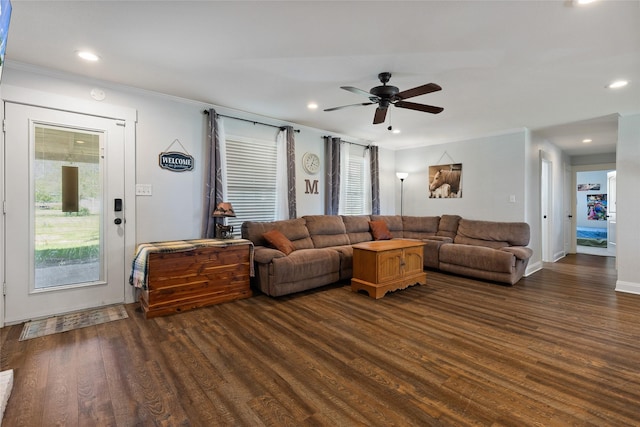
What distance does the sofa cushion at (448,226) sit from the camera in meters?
5.72

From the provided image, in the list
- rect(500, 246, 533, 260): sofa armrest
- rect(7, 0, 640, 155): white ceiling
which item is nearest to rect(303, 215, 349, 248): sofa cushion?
rect(7, 0, 640, 155): white ceiling

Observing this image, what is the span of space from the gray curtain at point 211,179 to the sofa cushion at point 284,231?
19.3 inches

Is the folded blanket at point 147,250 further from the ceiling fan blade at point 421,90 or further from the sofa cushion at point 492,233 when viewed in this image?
the sofa cushion at point 492,233

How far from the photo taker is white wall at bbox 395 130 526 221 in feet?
16.9

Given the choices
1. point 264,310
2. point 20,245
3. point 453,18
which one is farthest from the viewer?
point 264,310

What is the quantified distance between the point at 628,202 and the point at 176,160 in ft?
20.4

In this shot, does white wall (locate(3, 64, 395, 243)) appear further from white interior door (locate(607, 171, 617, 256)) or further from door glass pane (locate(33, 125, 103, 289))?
white interior door (locate(607, 171, 617, 256))

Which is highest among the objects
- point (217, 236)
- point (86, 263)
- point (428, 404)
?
point (217, 236)

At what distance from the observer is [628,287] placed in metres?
4.05

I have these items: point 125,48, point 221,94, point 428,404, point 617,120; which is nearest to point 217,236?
point 221,94

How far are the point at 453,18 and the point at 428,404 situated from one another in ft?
8.57

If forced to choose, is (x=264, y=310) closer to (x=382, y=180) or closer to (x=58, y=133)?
(x=58, y=133)

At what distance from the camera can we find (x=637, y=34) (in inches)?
89.7

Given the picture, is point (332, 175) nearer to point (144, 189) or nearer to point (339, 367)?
point (144, 189)
